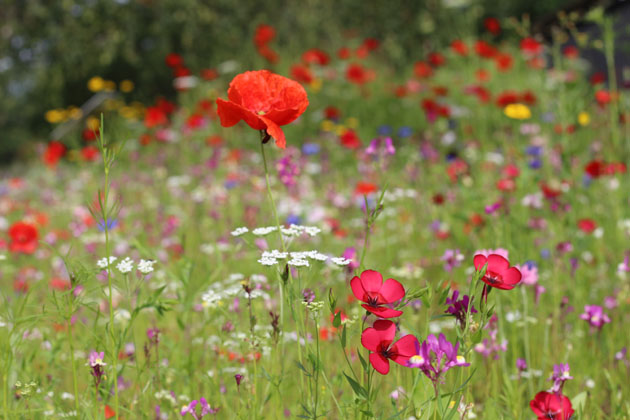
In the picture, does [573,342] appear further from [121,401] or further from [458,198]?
[458,198]

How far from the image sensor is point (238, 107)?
42.9 inches

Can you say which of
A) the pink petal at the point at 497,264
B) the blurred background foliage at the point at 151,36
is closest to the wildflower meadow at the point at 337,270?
the pink petal at the point at 497,264

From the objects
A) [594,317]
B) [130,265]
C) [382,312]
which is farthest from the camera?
[594,317]

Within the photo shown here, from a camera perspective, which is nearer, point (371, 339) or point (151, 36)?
point (371, 339)

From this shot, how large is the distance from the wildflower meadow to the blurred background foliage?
3601 millimetres

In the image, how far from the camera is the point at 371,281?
1022 mm

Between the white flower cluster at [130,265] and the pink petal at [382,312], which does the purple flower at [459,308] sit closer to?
the pink petal at [382,312]

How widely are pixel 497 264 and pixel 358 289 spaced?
0.26 metres

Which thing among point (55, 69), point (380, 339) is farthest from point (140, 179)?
point (55, 69)

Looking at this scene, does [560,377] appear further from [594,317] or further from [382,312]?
[382,312]

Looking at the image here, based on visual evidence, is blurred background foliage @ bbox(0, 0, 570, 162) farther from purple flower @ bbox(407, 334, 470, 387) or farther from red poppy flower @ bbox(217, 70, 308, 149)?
purple flower @ bbox(407, 334, 470, 387)

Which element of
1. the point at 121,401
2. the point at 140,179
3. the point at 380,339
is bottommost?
the point at 140,179

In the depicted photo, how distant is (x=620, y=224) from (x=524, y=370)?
38.7 inches

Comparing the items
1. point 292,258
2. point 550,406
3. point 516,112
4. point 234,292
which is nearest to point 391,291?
point 292,258
